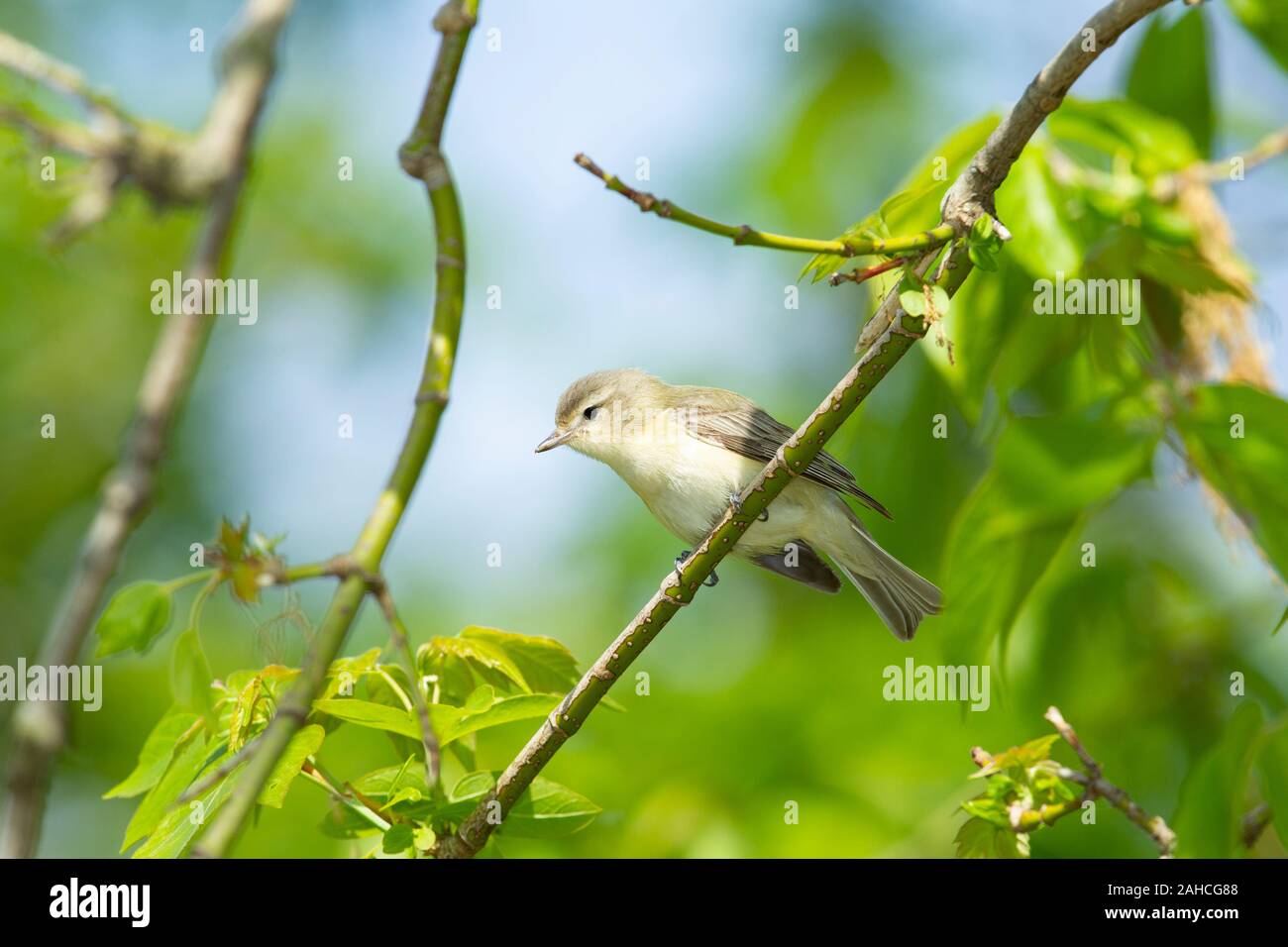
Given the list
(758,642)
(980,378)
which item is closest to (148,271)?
(758,642)

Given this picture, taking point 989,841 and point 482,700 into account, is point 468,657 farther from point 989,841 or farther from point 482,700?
point 989,841

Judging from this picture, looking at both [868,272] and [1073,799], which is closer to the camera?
[868,272]

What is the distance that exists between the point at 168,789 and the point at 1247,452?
2.48 m

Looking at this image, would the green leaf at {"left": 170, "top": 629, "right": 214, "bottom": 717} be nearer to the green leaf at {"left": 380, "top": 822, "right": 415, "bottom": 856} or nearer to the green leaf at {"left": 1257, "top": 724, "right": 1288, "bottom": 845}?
the green leaf at {"left": 380, "top": 822, "right": 415, "bottom": 856}

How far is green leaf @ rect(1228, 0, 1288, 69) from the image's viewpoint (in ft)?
11.0

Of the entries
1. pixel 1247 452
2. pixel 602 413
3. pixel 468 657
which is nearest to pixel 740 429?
pixel 602 413

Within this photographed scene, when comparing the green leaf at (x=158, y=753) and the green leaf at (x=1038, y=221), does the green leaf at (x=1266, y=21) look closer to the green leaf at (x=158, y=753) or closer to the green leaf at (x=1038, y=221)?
the green leaf at (x=1038, y=221)

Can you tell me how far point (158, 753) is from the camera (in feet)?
7.91

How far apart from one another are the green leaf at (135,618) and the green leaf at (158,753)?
474mm

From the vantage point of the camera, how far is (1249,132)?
5.21 metres

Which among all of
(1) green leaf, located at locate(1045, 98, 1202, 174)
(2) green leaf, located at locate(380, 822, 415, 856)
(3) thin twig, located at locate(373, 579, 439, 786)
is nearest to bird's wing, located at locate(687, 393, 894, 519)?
(1) green leaf, located at locate(1045, 98, 1202, 174)
